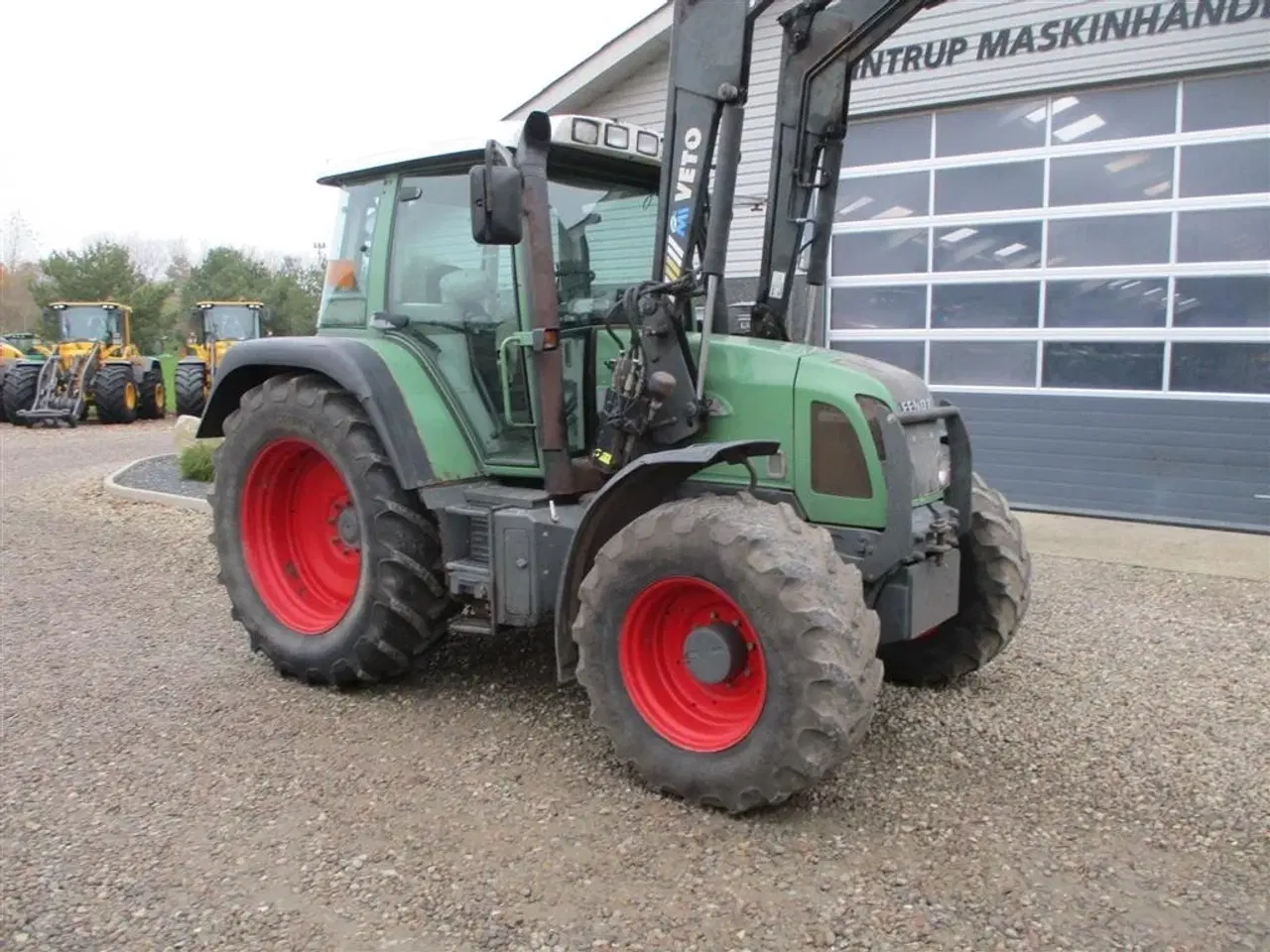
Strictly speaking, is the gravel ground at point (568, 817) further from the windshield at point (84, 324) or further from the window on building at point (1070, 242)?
the windshield at point (84, 324)

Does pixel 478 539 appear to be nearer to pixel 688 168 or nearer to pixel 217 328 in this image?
pixel 688 168

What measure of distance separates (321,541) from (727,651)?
98.1 inches

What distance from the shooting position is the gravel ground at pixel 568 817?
2998mm

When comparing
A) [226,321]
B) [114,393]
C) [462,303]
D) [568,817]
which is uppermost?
[226,321]

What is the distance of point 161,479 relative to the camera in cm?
1118

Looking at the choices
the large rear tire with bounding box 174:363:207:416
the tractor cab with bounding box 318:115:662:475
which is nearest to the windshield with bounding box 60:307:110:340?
the large rear tire with bounding box 174:363:207:416

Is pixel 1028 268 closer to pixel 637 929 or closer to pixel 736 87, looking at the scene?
pixel 736 87

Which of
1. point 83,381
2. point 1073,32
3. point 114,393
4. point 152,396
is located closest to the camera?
point 1073,32

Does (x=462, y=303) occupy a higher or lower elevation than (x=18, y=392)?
higher

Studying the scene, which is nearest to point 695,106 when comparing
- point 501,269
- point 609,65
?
point 501,269

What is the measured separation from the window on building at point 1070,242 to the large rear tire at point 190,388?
1346cm

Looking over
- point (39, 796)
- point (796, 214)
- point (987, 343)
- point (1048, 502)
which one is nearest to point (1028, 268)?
point (987, 343)

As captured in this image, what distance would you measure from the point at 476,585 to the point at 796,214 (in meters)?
1.99

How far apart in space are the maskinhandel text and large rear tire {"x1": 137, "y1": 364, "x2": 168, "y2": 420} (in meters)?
15.7
